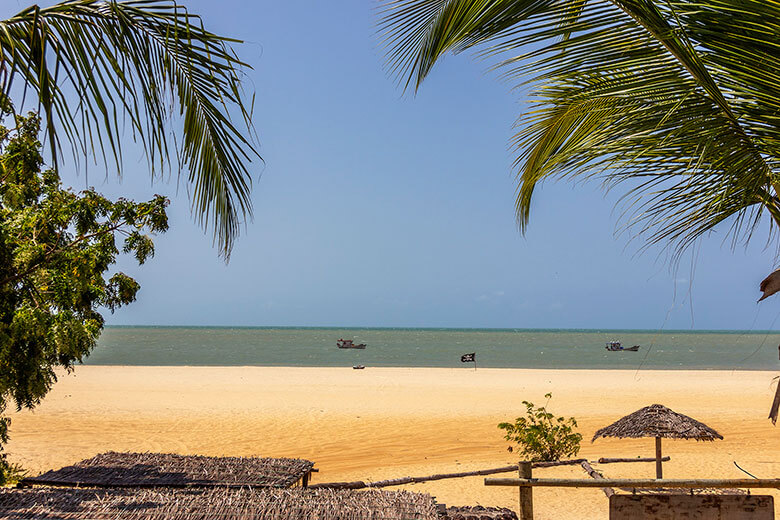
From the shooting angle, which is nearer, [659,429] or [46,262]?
[46,262]

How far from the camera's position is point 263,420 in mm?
16531

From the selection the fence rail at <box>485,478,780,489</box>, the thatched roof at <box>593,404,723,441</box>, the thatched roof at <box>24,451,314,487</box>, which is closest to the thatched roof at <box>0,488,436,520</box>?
the fence rail at <box>485,478,780,489</box>

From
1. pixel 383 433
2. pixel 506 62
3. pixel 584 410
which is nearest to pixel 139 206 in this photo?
pixel 506 62

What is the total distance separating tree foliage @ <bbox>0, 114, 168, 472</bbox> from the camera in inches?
239

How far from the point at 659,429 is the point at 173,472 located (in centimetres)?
668

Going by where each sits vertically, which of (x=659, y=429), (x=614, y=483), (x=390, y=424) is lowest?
(x=614, y=483)

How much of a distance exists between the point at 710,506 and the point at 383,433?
1124 centimetres

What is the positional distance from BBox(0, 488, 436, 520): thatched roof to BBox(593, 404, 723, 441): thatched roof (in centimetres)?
473

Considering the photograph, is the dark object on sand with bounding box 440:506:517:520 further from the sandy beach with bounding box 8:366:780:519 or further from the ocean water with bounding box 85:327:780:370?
the ocean water with bounding box 85:327:780:370

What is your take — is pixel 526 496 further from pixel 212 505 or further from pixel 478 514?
pixel 212 505

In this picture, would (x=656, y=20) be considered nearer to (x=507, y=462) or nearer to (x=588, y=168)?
(x=588, y=168)

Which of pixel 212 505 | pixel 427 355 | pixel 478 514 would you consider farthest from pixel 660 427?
pixel 427 355

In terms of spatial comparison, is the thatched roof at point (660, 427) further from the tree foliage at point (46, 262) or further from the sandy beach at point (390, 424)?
the tree foliage at point (46, 262)

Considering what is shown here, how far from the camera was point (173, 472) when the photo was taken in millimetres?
7277
